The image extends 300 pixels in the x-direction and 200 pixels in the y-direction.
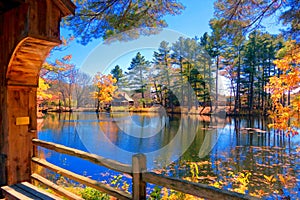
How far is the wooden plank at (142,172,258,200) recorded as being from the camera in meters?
1.05

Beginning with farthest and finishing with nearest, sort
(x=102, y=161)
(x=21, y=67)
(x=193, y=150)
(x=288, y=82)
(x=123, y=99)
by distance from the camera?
(x=193, y=150), (x=123, y=99), (x=288, y=82), (x=21, y=67), (x=102, y=161)

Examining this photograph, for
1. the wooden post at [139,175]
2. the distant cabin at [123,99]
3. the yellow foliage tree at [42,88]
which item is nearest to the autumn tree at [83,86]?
the yellow foliage tree at [42,88]

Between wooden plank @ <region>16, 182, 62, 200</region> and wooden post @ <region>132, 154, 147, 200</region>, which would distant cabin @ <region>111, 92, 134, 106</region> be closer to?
wooden plank @ <region>16, 182, 62, 200</region>

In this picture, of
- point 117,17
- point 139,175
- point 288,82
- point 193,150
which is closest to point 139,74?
point 117,17

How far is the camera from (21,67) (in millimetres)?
2197

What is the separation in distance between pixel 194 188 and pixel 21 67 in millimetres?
2031

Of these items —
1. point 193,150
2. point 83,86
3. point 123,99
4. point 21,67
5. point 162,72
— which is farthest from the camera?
point 83,86

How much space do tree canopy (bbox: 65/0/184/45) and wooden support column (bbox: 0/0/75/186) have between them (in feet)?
4.04

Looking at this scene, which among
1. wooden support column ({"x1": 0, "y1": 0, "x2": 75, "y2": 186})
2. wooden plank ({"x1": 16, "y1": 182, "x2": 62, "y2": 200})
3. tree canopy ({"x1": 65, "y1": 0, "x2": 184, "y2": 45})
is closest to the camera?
wooden support column ({"x1": 0, "y1": 0, "x2": 75, "y2": 186})

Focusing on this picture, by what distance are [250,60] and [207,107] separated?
8425 millimetres

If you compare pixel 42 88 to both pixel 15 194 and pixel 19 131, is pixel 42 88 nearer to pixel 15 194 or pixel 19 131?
pixel 19 131

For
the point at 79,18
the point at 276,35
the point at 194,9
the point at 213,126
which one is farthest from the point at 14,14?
the point at 213,126

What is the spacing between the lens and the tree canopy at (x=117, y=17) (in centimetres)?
321

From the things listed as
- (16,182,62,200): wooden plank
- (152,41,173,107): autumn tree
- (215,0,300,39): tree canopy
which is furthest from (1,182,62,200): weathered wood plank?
(152,41,173,107): autumn tree
